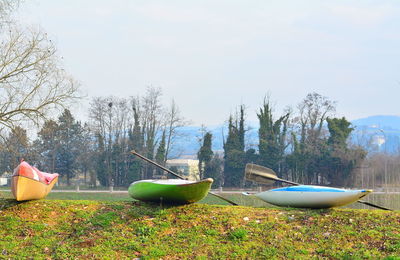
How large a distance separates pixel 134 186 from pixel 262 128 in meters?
39.5

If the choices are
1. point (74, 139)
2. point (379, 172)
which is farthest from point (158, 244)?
point (74, 139)

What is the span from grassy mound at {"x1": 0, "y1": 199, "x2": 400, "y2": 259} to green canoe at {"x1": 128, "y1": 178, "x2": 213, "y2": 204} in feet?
0.62

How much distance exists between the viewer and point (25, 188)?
1064cm

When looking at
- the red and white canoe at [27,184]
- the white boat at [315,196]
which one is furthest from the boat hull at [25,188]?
the white boat at [315,196]

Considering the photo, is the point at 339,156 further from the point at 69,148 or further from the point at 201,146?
the point at 69,148

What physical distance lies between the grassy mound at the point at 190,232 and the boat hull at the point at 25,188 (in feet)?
0.73

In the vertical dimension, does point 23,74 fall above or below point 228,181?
above

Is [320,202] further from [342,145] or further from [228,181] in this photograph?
[228,181]

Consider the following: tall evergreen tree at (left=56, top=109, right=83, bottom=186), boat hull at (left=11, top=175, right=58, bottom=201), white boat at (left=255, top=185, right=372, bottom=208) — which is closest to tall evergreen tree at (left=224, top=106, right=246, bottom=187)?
tall evergreen tree at (left=56, top=109, right=83, bottom=186)

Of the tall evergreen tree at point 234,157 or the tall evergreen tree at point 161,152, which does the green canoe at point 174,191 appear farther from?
the tall evergreen tree at point 161,152

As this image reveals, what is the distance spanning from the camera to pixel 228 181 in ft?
161

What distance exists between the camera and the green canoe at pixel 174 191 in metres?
9.95

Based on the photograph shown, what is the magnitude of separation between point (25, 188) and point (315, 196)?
6.10 m

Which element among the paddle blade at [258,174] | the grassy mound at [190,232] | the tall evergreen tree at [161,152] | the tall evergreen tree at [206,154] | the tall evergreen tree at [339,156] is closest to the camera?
the grassy mound at [190,232]
